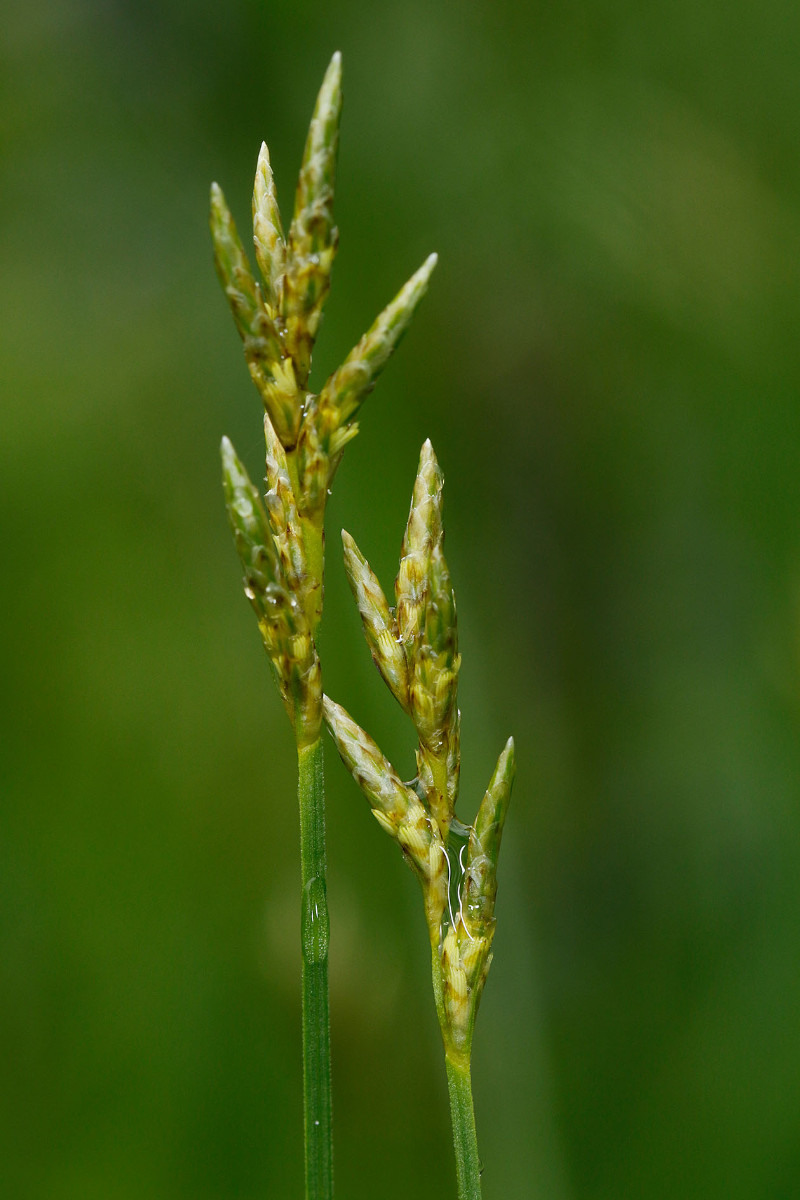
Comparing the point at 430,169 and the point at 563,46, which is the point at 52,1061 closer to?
the point at 430,169

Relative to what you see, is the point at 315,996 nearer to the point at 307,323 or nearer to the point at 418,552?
the point at 418,552

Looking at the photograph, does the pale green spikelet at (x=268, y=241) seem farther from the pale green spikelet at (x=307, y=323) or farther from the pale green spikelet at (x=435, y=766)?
the pale green spikelet at (x=435, y=766)

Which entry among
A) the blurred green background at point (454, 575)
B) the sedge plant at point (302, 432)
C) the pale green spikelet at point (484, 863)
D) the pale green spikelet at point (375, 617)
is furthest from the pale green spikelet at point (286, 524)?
the blurred green background at point (454, 575)

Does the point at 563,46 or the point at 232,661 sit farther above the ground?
the point at 563,46

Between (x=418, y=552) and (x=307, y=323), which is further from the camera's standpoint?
(x=418, y=552)

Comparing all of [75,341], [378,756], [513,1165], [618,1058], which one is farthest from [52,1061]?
[75,341]

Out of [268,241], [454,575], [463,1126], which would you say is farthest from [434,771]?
[454,575]
